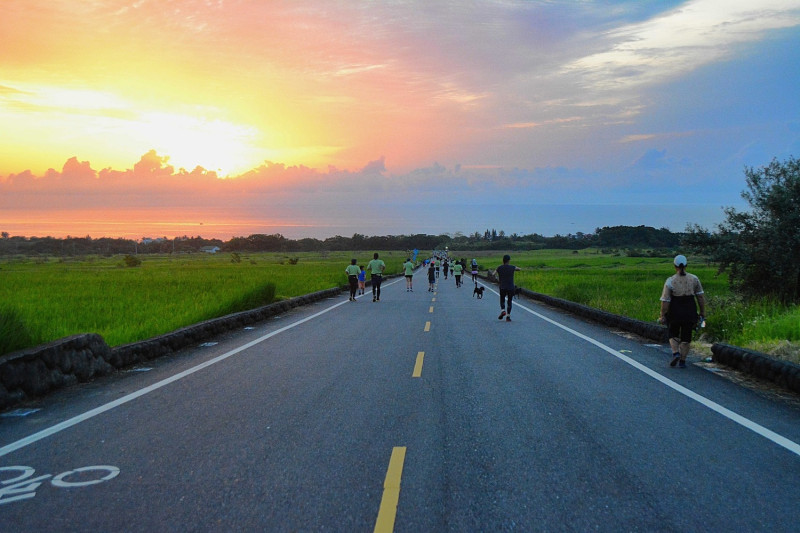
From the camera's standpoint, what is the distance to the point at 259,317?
17.8 meters

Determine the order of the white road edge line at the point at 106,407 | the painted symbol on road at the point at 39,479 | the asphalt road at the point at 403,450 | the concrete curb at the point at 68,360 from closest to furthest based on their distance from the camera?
1. the asphalt road at the point at 403,450
2. the painted symbol on road at the point at 39,479
3. the white road edge line at the point at 106,407
4. the concrete curb at the point at 68,360

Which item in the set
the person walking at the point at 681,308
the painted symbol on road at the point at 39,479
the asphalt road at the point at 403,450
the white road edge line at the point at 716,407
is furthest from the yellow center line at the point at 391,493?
the person walking at the point at 681,308

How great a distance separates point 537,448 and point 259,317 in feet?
43.8

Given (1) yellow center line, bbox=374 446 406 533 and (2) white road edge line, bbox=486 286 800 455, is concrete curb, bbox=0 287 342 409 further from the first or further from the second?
(2) white road edge line, bbox=486 286 800 455

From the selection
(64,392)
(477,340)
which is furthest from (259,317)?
(64,392)

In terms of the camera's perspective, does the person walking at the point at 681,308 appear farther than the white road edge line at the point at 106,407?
Yes

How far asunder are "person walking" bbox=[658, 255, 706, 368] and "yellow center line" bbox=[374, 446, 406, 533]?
6566 mm

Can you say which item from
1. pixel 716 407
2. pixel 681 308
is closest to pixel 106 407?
pixel 716 407

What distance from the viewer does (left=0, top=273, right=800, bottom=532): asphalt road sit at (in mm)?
4105

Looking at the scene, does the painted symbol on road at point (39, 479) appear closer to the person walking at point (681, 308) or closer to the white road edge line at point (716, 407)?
the white road edge line at point (716, 407)

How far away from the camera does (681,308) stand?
33.3ft

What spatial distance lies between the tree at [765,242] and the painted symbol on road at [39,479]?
77.5ft

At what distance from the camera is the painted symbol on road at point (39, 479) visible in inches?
176

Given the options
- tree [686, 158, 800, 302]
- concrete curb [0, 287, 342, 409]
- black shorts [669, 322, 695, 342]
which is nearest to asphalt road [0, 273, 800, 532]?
concrete curb [0, 287, 342, 409]
